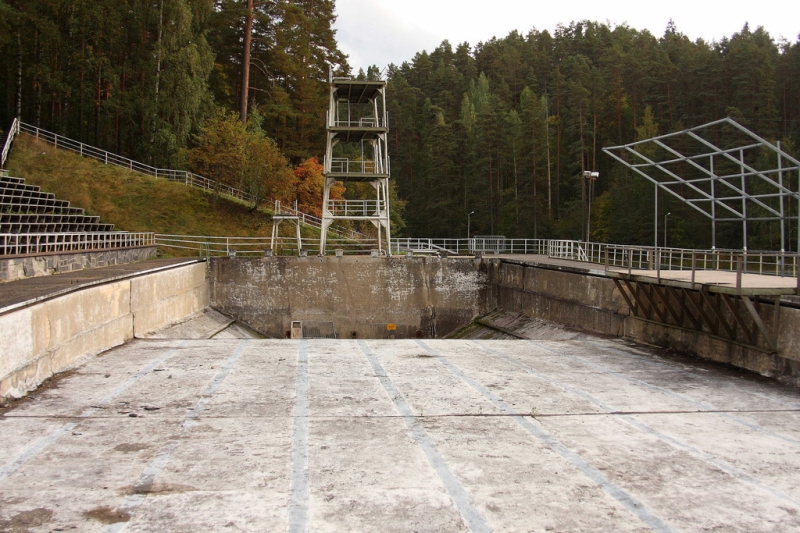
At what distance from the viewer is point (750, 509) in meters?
5.26

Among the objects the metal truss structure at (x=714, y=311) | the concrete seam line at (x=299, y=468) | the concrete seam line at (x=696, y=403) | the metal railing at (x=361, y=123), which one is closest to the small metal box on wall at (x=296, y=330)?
the metal railing at (x=361, y=123)

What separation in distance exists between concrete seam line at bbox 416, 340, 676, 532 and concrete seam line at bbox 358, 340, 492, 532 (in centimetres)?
124

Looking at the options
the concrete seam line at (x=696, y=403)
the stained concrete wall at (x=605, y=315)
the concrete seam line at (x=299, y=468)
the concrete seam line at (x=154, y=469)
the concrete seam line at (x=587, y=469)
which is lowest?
the concrete seam line at (x=696, y=403)

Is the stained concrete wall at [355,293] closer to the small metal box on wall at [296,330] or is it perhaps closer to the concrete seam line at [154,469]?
the small metal box on wall at [296,330]

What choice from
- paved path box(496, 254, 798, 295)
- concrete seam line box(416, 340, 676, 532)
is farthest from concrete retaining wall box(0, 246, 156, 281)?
paved path box(496, 254, 798, 295)

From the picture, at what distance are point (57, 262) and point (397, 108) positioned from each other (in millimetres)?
89708

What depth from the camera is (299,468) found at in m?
5.93

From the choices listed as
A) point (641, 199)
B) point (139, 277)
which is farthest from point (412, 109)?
point (139, 277)

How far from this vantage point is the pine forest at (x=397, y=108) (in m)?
43.0

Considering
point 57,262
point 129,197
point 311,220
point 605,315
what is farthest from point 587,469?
point 311,220

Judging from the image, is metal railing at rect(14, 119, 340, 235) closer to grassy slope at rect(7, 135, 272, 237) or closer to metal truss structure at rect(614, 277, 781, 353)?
grassy slope at rect(7, 135, 272, 237)

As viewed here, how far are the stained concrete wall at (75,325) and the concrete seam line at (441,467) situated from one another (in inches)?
194

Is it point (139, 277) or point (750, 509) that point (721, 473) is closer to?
point (750, 509)

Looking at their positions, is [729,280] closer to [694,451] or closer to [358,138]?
[694,451]
